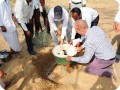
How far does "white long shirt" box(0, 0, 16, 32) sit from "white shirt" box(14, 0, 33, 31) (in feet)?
0.71

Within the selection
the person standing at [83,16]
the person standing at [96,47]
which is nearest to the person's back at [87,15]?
the person standing at [83,16]

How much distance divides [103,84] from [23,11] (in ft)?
8.42

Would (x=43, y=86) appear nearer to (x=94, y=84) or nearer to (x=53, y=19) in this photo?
(x=94, y=84)

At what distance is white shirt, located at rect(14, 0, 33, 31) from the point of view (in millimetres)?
5634

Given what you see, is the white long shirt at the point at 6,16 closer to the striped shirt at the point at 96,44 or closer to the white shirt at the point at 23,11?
the white shirt at the point at 23,11

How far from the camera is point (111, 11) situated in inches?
359

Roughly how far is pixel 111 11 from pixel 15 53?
4386 mm

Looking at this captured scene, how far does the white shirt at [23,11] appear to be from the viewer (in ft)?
18.5

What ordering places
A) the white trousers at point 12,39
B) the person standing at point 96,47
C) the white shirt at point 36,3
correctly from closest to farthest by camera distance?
the person standing at point 96,47 → the white trousers at point 12,39 → the white shirt at point 36,3

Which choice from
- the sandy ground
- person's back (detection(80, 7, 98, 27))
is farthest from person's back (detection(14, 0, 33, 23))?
person's back (detection(80, 7, 98, 27))

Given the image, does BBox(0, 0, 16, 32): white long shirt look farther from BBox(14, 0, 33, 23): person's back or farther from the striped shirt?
the striped shirt

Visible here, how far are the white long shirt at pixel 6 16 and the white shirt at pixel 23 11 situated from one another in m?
0.22

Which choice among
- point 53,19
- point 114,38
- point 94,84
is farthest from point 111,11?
point 94,84

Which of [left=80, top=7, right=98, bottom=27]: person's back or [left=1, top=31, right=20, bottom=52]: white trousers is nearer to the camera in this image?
[left=80, top=7, right=98, bottom=27]: person's back
